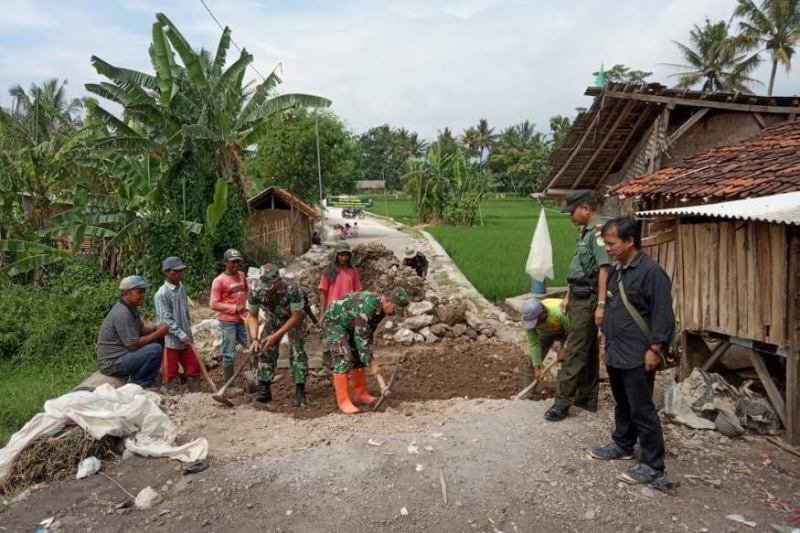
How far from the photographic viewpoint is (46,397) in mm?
6676

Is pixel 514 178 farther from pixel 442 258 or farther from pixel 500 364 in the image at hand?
pixel 500 364

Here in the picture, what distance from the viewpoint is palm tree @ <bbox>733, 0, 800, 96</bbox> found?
2753cm

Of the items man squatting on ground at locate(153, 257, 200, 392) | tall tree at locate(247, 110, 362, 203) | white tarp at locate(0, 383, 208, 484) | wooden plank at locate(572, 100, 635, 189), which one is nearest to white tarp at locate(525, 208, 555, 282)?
wooden plank at locate(572, 100, 635, 189)

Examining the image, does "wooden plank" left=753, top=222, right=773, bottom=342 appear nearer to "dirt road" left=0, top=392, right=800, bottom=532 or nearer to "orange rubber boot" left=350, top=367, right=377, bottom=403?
"dirt road" left=0, top=392, right=800, bottom=532

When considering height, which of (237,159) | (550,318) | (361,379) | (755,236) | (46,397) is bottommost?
(46,397)

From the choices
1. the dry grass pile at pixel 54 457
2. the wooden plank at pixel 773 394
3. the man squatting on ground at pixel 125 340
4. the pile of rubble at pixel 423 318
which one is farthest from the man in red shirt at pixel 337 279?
the wooden plank at pixel 773 394

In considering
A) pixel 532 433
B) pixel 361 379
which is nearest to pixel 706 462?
pixel 532 433

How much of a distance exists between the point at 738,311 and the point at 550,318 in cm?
158

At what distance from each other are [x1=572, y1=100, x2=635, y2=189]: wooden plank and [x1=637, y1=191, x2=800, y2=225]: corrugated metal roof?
13.5 feet

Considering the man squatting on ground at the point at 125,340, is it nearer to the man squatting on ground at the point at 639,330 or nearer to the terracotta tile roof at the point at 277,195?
the man squatting on ground at the point at 639,330

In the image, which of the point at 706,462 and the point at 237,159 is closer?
the point at 706,462

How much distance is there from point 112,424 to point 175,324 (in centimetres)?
167

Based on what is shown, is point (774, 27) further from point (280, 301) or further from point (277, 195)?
point (280, 301)

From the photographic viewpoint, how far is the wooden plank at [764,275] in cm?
470
